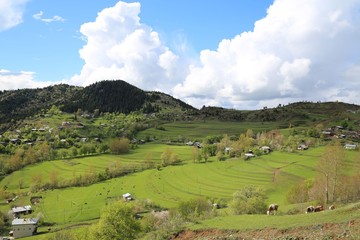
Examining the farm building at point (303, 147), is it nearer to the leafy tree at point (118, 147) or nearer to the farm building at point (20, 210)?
the leafy tree at point (118, 147)

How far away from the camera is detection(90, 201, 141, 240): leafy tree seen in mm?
45875

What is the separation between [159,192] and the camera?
381 ft

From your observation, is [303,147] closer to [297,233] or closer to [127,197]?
[127,197]

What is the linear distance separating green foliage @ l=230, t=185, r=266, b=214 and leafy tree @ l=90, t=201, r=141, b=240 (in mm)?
19612

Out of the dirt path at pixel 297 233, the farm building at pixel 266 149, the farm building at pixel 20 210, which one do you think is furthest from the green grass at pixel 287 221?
the farm building at pixel 266 149

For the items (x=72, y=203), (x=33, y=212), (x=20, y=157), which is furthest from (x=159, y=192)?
(x=20, y=157)

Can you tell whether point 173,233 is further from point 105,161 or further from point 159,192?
point 105,161

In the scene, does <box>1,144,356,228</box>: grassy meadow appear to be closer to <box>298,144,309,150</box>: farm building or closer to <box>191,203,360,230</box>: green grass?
<box>298,144,309,150</box>: farm building

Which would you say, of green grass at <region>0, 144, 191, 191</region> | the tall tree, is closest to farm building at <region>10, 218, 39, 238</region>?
green grass at <region>0, 144, 191, 191</region>

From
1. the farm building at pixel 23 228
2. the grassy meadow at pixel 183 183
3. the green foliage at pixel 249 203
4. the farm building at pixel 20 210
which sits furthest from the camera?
the farm building at pixel 20 210

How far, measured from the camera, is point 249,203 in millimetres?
57625

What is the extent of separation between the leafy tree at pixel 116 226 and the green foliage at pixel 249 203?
19.6 metres

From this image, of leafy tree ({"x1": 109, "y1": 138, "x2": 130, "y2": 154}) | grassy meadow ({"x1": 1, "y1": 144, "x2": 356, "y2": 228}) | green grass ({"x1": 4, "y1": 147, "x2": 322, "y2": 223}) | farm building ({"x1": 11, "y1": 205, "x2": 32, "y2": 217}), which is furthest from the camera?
leafy tree ({"x1": 109, "y1": 138, "x2": 130, "y2": 154})

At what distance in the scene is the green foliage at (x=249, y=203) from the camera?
57.1 m
